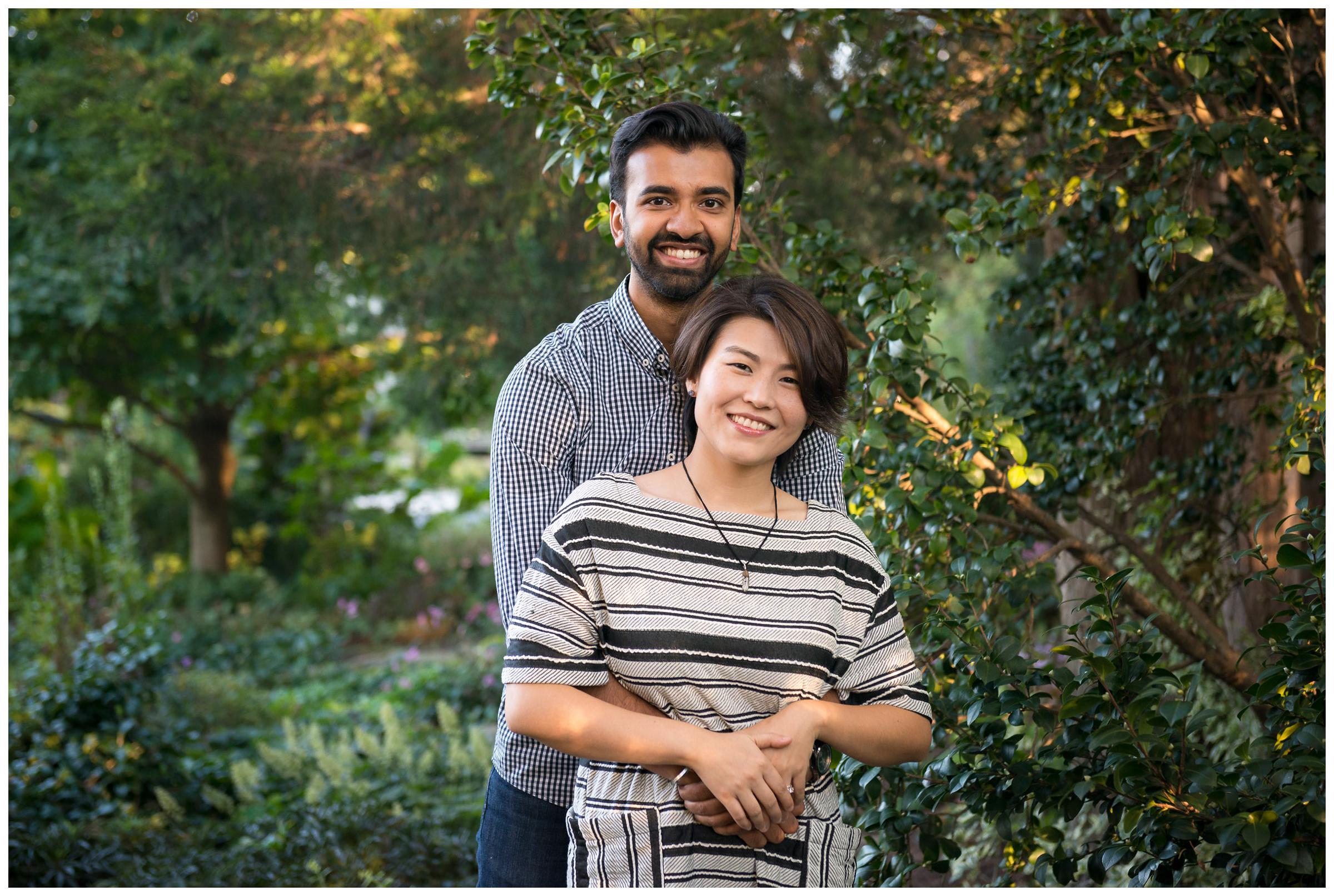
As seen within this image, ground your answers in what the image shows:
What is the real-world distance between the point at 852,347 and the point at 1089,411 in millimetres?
1005

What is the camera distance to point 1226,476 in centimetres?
322

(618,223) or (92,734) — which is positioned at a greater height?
(618,223)

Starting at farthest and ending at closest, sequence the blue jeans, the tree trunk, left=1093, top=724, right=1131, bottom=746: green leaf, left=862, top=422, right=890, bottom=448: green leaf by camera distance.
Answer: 1. the tree trunk
2. left=862, top=422, right=890, bottom=448: green leaf
3. left=1093, top=724, right=1131, bottom=746: green leaf
4. the blue jeans

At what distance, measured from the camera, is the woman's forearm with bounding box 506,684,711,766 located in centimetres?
140

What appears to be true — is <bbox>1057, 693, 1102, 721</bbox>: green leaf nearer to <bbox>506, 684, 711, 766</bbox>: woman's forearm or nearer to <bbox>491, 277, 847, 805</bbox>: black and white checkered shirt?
<bbox>491, 277, 847, 805</bbox>: black and white checkered shirt

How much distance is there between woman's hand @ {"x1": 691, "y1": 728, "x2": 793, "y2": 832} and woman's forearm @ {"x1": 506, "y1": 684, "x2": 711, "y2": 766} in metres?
0.02

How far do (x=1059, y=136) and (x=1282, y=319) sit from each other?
0.77m

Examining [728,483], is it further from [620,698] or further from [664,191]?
[664,191]

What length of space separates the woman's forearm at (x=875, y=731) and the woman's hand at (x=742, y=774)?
0.10 meters

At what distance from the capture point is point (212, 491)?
9023mm

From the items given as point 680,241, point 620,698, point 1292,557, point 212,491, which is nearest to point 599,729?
point 620,698

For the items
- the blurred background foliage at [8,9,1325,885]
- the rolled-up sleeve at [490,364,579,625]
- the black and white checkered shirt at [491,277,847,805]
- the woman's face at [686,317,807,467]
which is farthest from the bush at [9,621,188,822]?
the woman's face at [686,317,807,467]

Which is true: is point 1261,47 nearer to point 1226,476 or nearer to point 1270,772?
point 1226,476

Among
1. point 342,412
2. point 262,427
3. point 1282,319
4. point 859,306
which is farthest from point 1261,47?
point 262,427
